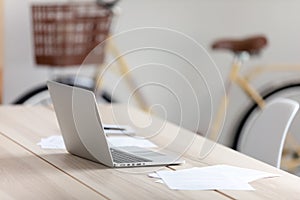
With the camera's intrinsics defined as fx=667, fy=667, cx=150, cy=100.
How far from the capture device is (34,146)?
1.95 meters

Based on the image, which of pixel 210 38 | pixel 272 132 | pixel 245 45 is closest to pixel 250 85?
pixel 210 38

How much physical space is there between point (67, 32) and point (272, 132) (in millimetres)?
1631

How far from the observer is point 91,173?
168 centimetres

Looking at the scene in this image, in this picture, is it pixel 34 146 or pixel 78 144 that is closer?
pixel 78 144

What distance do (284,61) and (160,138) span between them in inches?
88.0

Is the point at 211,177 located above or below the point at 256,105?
above

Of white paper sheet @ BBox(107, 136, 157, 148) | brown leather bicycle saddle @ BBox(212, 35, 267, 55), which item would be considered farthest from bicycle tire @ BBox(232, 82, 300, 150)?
white paper sheet @ BBox(107, 136, 157, 148)

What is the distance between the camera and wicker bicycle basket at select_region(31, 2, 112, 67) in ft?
11.4

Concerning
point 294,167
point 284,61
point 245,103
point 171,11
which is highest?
point 171,11

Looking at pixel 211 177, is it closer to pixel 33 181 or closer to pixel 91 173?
pixel 91 173

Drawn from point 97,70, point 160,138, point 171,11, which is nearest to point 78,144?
point 160,138

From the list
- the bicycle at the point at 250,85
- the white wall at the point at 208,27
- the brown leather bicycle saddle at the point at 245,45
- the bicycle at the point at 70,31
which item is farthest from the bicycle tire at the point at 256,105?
the bicycle at the point at 70,31

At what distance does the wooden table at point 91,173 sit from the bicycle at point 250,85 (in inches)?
60.8

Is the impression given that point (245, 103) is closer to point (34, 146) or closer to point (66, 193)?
point (34, 146)
